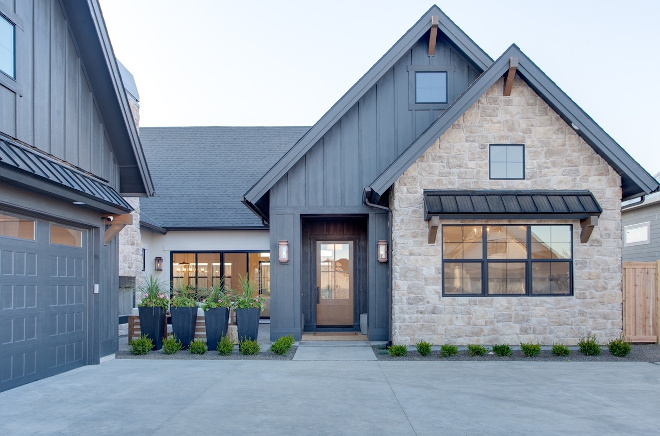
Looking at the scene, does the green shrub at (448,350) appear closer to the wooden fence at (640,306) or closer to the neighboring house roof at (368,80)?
the wooden fence at (640,306)

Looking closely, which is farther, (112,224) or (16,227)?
(112,224)

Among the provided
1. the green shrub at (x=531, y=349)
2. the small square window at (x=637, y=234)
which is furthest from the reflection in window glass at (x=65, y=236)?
the small square window at (x=637, y=234)

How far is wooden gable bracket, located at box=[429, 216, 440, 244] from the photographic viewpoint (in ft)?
37.8

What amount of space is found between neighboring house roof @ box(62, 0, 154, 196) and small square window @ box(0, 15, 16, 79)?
1562 mm

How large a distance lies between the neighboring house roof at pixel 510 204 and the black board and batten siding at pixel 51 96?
6238 millimetres

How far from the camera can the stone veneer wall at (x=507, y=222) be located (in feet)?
39.1

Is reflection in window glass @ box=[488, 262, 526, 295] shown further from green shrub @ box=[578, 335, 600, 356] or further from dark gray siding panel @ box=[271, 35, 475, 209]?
dark gray siding panel @ box=[271, 35, 475, 209]

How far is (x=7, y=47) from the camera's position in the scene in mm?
8086

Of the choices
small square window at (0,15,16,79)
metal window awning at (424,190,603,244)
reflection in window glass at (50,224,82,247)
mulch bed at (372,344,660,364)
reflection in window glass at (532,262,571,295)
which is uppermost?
→ small square window at (0,15,16,79)

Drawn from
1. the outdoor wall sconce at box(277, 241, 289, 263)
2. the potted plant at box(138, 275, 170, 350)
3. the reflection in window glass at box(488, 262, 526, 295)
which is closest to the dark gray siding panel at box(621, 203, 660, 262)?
the reflection in window glass at box(488, 262, 526, 295)

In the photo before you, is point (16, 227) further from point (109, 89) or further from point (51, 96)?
point (109, 89)

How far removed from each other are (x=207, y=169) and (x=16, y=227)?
12.5m

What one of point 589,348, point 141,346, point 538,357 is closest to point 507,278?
point 538,357

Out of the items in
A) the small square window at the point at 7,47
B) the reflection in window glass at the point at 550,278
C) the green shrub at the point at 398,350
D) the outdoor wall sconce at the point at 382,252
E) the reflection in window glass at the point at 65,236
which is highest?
the small square window at the point at 7,47
